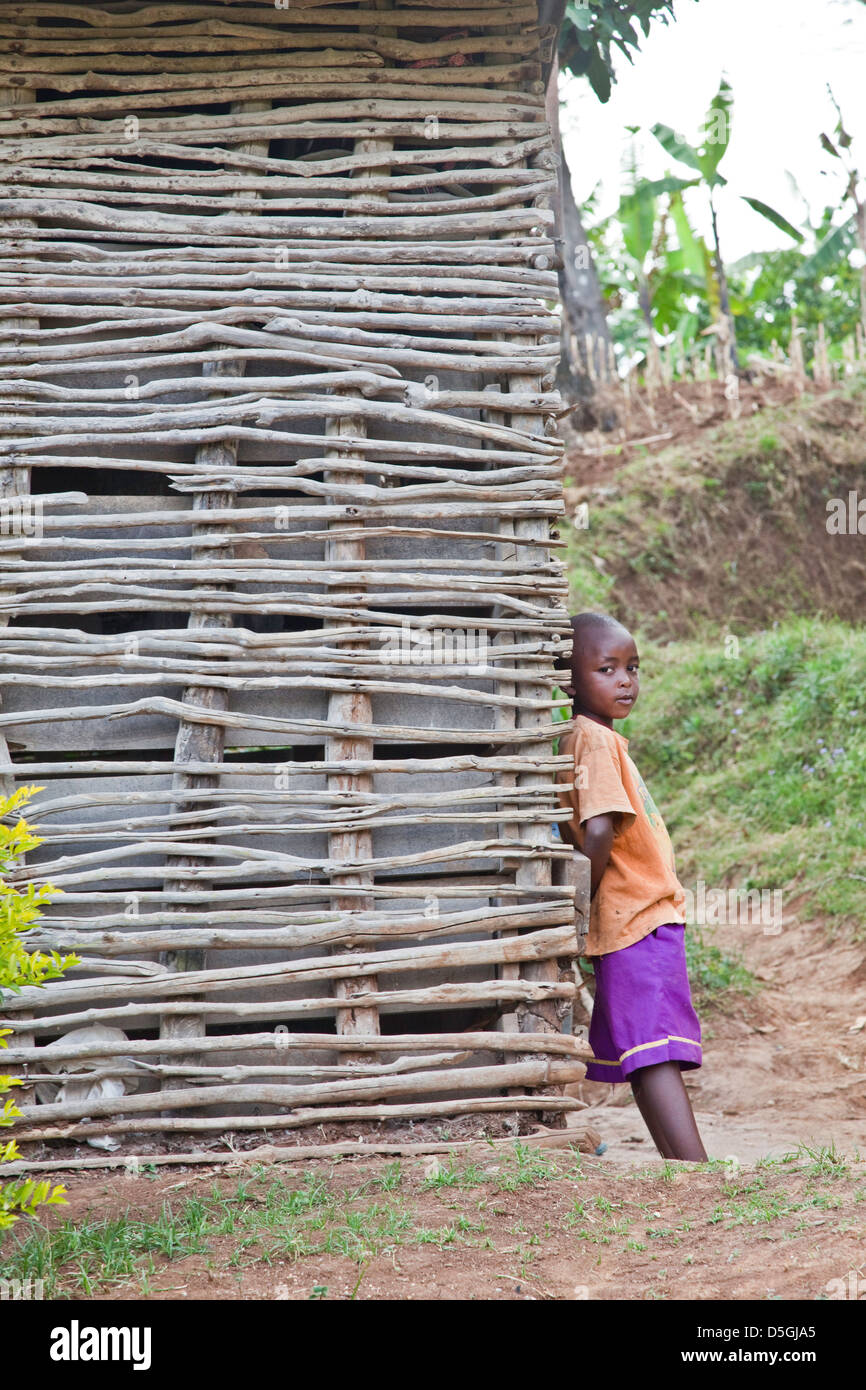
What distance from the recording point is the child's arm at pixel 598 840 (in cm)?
396

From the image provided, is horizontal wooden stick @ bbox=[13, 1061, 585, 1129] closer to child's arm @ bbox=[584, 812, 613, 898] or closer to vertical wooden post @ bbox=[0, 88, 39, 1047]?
vertical wooden post @ bbox=[0, 88, 39, 1047]

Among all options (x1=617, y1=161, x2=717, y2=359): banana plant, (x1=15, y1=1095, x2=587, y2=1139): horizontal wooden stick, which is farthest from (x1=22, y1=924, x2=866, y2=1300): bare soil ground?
Answer: (x1=617, y1=161, x2=717, y2=359): banana plant

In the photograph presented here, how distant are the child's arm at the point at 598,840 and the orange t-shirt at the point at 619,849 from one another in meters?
0.04

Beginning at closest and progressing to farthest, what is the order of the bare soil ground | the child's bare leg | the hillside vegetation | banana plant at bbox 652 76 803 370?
the bare soil ground → the child's bare leg → the hillside vegetation → banana plant at bbox 652 76 803 370

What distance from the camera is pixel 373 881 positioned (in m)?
3.82

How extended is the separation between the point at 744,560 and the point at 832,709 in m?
2.84

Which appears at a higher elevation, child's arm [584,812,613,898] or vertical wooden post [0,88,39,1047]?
vertical wooden post [0,88,39,1047]

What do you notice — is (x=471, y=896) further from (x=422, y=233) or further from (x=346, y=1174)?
(x=422, y=233)

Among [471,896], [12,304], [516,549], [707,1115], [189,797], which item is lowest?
[707,1115]

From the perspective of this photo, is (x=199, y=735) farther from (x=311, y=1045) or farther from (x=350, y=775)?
(x=311, y=1045)

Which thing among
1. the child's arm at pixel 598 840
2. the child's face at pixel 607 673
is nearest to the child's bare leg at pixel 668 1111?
the child's arm at pixel 598 840

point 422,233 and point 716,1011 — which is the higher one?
point 422,233

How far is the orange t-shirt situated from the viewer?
403 cm

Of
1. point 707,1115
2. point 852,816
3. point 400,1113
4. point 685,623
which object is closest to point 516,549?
point 400,1113
